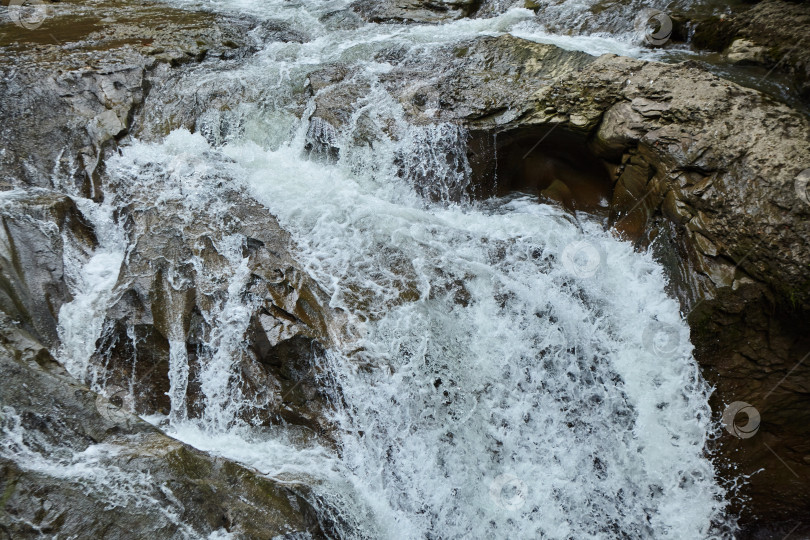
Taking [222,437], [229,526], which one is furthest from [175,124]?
[229,526]

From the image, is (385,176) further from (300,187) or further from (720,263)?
(720,263)

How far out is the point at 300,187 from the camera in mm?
5539

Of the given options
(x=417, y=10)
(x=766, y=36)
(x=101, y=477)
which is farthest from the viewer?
(x=417, y=10)

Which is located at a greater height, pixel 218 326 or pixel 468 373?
pixel 218 326

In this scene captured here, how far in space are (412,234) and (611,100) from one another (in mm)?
2477
